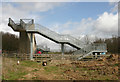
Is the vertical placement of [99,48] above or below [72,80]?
above

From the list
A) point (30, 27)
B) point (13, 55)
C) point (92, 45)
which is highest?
point (30, 27)

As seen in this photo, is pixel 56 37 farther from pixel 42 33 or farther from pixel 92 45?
pixel 92 45

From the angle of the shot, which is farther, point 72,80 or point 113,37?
point 113,37

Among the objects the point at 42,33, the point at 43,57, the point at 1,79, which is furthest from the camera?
the point at 43,57

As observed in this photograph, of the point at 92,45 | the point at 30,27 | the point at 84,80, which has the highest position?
the point at 30,27

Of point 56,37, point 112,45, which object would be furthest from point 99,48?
point 112,45

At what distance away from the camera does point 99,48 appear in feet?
66.7

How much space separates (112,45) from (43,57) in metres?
41.1

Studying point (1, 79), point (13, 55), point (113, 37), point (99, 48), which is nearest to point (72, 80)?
point (1, 79)

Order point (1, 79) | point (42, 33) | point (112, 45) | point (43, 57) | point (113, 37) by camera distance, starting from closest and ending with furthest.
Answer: point (1, 79) → point (42, 33) → point (43, 57) → point (112, 45) → point (113, 37)

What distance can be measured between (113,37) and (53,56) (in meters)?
51.0

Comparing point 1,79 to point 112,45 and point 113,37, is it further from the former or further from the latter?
point 113,37

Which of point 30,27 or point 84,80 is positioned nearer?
point 84,80

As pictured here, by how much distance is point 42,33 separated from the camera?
776 inches
